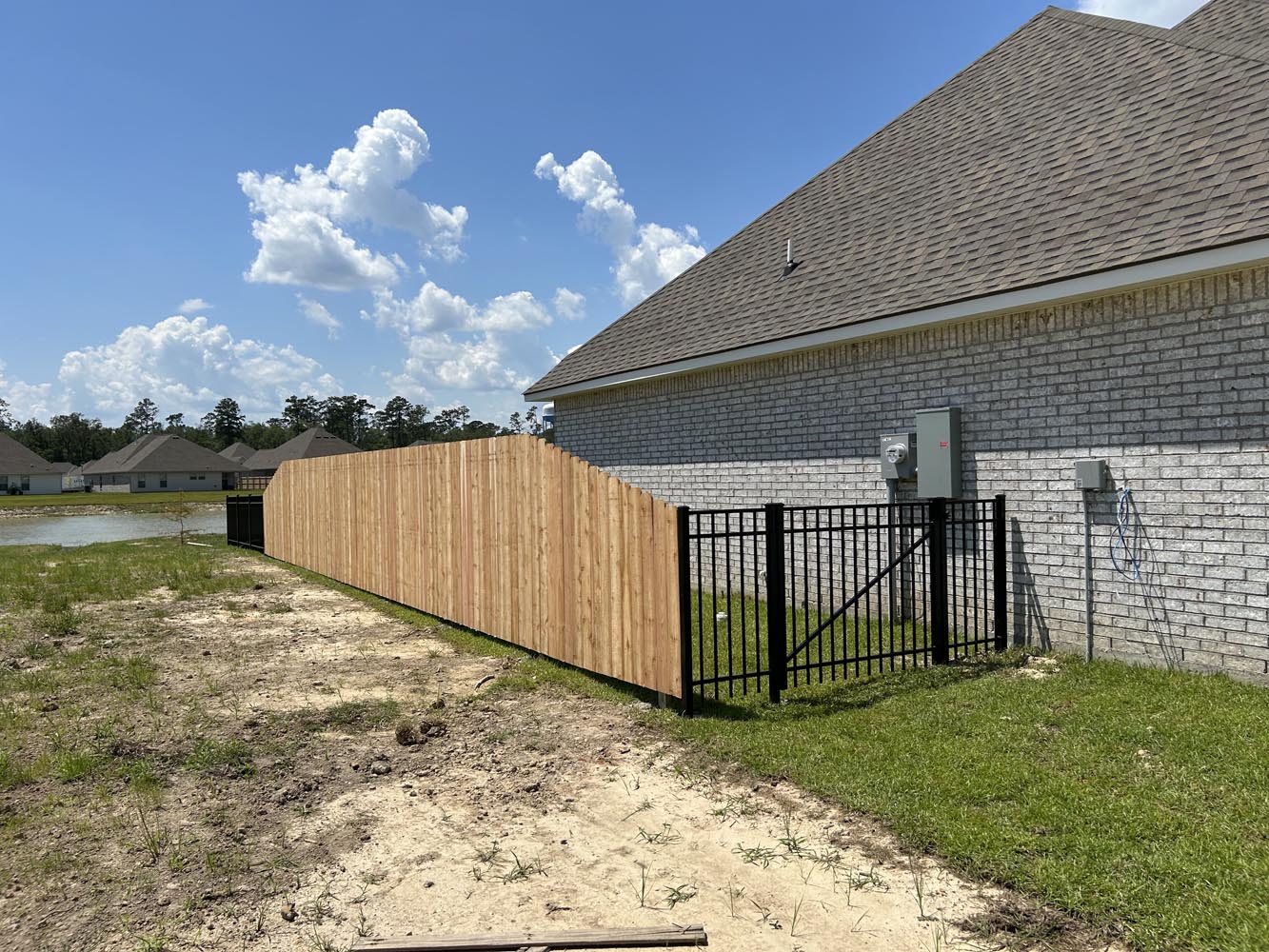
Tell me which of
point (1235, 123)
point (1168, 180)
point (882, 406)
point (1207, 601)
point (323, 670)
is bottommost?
point (323, 670)

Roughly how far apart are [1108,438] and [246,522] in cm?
2111

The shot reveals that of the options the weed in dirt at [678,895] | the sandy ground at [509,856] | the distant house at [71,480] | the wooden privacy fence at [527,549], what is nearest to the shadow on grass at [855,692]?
the wooden privacy fence at [527,549]

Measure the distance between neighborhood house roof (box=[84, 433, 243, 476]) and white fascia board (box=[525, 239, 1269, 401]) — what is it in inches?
2908

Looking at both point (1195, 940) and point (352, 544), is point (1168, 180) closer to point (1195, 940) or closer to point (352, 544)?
point (1195, 940)

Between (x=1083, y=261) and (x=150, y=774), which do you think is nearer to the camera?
(x=150, y=774)

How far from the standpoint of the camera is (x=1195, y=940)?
2.88 meters

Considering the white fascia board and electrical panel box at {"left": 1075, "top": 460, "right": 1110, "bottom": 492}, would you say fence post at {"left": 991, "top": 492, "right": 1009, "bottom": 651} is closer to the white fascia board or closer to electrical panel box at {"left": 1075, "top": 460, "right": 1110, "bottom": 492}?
electrical panel box at {"left": 1075, "top": 460, "right": 1110, "bottom": 492}

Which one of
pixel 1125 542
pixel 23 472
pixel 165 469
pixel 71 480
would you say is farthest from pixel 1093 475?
pixel 71 480

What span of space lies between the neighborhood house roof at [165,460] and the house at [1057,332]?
239 feet

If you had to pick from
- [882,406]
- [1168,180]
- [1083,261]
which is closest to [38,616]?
[882,406]

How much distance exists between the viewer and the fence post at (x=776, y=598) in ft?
19.5

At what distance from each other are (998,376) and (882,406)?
4.47ft

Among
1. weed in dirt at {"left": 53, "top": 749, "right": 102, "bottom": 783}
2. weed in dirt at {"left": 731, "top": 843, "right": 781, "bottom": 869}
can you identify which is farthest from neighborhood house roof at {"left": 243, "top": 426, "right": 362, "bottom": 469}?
weed in dirt at {"left": 731, "top": 843, "right": 781, "bottom": 869}

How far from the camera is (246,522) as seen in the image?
21906 millimetres
